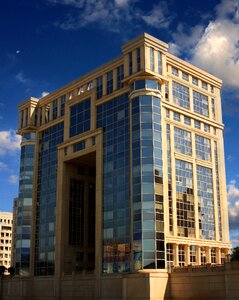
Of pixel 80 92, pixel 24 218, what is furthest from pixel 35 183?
pixel 80 92

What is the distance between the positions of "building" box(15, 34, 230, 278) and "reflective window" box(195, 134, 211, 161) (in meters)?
0.20

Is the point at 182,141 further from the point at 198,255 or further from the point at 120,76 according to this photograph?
the point at 198,255

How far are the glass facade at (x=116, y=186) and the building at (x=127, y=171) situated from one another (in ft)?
0.57

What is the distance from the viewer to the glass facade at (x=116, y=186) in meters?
77.8

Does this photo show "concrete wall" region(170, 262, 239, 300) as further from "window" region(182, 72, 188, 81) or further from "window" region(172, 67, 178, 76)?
"window" region(182, 72, 188, 81)

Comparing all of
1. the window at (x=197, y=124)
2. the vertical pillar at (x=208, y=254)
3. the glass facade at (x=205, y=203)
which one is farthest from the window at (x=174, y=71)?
the vertical pillar at (x=208, y=254)

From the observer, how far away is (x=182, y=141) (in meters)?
85.8

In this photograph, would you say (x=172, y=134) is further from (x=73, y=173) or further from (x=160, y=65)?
(x=73, y=173)

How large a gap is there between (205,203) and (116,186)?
55.5 ft

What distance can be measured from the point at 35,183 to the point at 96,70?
27446 mm

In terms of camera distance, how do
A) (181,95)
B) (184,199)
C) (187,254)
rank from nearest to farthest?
1. (187,254)
2. (184,199)
3. (181,95)

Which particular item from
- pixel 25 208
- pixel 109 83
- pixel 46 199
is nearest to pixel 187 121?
→ pixel 109 83

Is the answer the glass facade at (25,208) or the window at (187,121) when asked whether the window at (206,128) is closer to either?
the window at (187,121)

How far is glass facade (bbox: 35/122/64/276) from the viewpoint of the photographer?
9369 cm
